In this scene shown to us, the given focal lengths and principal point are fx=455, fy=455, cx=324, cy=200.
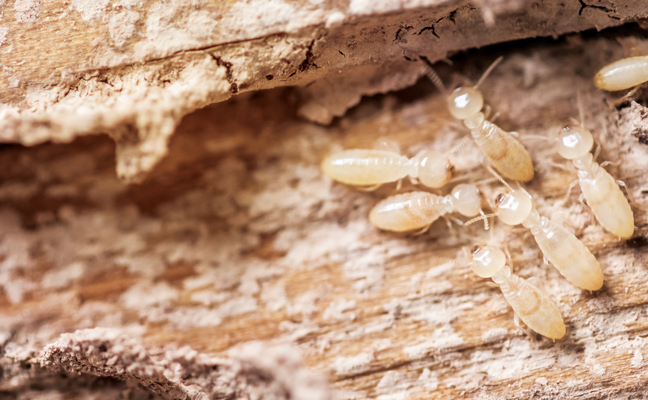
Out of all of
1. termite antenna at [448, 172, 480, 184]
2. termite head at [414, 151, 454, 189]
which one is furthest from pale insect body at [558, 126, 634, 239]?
termite head at [414, 151, 454, 189]

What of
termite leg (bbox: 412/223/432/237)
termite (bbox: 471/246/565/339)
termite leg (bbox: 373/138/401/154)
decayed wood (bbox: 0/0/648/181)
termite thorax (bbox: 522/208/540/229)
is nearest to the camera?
decayed wood (bbox: 0/0/648/181)

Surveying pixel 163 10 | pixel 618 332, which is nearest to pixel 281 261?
pixel 163 10

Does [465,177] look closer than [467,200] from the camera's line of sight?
No

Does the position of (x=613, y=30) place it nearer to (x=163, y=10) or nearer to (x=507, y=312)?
(x=507, y=312)

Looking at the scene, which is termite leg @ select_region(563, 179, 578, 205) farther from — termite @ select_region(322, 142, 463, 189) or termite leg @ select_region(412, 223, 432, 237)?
termite leg @ select_region(412, 223, 432, 237)

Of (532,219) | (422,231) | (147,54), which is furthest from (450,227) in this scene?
(147,54)

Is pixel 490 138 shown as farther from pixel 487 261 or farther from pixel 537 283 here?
pixel 537 283
